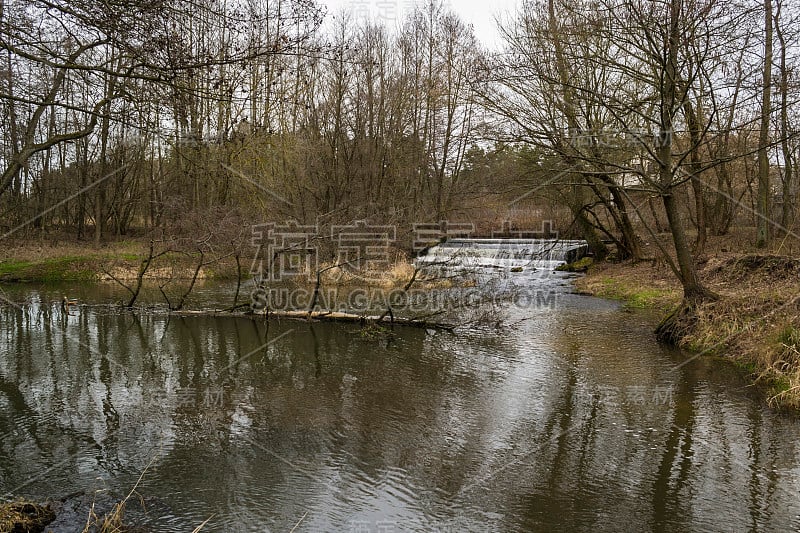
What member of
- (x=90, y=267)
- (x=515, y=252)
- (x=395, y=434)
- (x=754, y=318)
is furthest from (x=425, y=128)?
(x=395, y=434)

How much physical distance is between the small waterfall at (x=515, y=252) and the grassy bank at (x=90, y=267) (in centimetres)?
681

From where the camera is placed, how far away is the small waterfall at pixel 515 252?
19.8 meters

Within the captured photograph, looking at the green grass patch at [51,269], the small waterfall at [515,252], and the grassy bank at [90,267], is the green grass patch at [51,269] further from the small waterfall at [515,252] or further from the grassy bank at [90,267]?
the small waterfall at [515,252]

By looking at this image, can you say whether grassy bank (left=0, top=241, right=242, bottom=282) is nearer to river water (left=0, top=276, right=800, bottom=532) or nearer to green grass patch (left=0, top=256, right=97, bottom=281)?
green grass patch (left=0, top=256, right=97, bottom=281)

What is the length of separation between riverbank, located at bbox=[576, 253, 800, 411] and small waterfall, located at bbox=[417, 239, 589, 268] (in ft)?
19.6

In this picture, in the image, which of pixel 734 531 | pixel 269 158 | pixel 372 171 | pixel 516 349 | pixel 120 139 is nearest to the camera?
pixel 734 531

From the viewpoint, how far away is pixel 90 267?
1831 cm

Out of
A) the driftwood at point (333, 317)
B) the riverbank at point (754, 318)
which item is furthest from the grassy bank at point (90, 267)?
the riverbank at point (754, 318)

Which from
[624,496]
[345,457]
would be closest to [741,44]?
[624,496]

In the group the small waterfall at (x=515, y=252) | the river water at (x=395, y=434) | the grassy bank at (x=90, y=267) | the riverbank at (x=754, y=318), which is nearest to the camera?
the river water at (x=395, y=434)

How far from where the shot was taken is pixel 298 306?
1270cm

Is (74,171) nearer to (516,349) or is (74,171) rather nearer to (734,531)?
(516,349)

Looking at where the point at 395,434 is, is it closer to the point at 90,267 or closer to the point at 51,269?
the point at 90,267

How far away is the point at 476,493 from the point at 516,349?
16.1 feet
